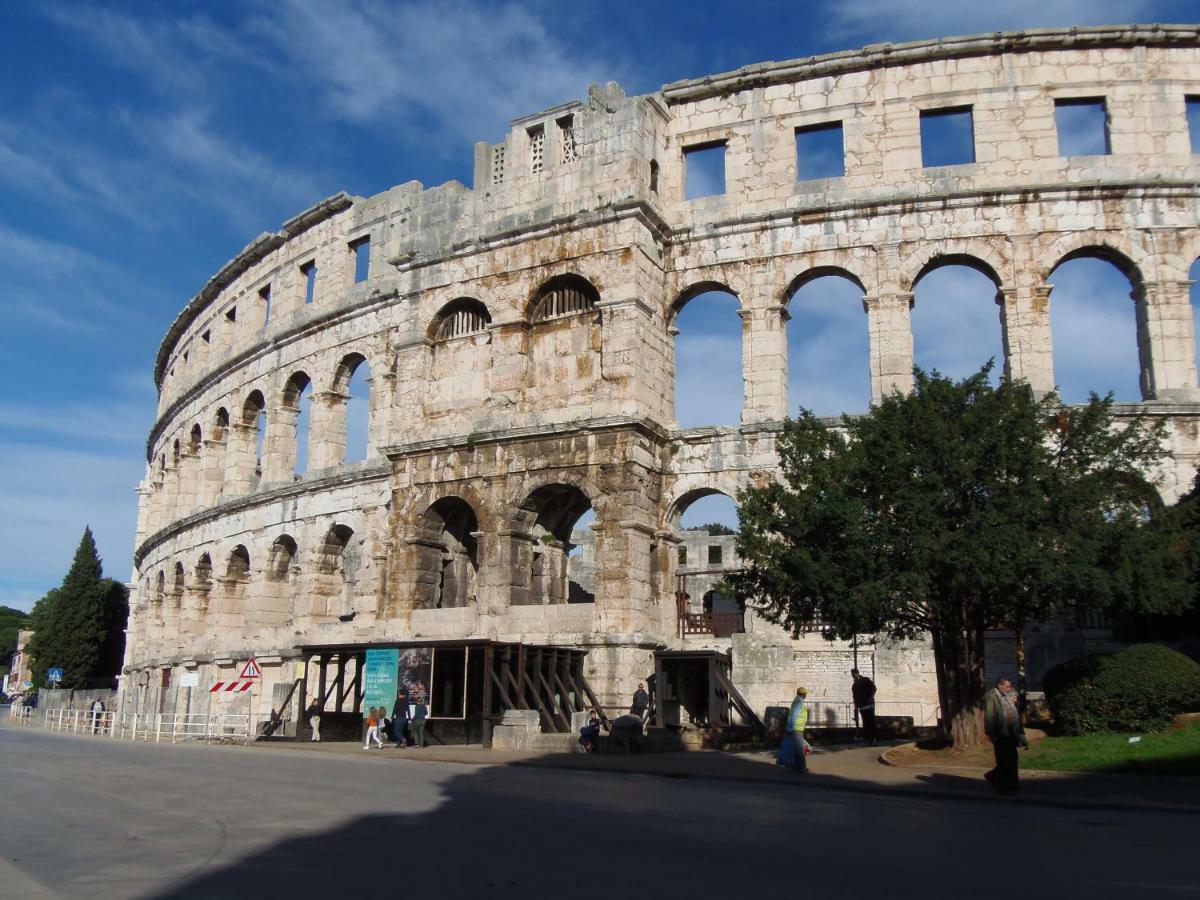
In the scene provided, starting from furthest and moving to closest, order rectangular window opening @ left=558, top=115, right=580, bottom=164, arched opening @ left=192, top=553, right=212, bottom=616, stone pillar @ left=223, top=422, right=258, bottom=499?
arched opening @ left=192, top=553, right=212, bottom=616
stone pillar @ left=223, top=422, right=258, bottom=499
rectangular window opening @ left=558, top=115, right=580, bottom=164

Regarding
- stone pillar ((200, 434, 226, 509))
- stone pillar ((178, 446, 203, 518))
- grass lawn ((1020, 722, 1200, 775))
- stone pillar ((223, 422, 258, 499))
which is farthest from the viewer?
stone pillar ((178, 446, 203, 518))

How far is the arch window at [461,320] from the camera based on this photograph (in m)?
26.2

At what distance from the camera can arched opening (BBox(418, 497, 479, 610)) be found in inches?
988

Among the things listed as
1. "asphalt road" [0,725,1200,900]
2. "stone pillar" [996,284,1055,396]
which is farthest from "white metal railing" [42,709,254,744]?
"stone pillar" [996,284,1055,396]

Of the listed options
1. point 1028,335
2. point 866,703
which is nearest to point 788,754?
point 866,703

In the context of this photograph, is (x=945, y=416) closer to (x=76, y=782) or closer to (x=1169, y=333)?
(x=1169, y=333)

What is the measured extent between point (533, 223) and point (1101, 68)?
12.9 m

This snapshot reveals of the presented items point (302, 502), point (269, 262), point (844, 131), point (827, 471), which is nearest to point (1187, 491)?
point (827, 471)

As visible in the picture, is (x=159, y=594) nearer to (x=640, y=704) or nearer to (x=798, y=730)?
(x=640, y=704)

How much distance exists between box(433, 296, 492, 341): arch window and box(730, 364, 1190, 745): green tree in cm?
1082

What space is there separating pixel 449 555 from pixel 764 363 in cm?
867

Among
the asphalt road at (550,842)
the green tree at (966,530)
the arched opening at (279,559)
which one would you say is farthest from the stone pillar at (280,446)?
the asphalt road at (550,842)

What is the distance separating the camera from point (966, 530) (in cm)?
1577

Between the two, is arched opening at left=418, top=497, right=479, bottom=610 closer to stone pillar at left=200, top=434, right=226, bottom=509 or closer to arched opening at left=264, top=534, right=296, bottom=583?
arched opening at left=264, top=534, right=296, bottom=583
